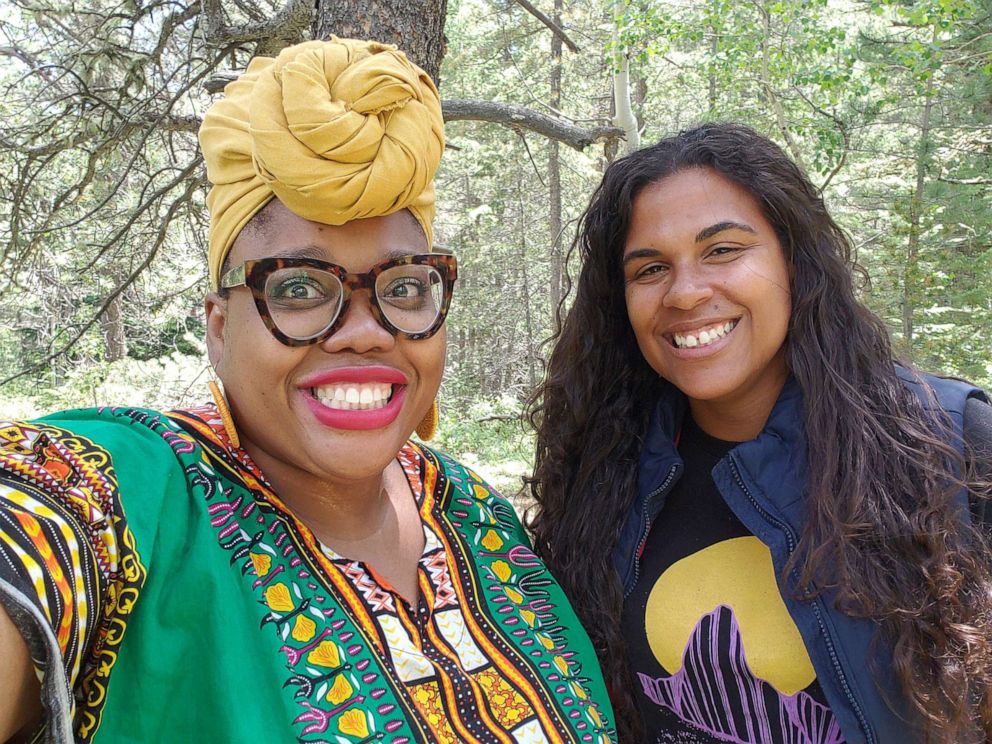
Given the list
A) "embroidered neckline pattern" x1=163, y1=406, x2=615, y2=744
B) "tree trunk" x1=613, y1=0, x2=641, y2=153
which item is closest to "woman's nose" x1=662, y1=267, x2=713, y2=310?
"embroidered neckline pattern" x1=163, y1=406, x2=615, y2=744

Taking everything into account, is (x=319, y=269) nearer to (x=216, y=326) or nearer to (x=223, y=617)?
(x=216, y=326)

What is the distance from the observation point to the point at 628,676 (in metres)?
1.99

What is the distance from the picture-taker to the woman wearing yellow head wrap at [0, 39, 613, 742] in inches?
44.3

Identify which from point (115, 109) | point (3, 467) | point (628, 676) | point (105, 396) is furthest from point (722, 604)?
point (105, 396)

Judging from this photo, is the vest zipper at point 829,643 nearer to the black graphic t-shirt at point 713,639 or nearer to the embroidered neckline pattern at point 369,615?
the black graphic t-shirt at point 713,639

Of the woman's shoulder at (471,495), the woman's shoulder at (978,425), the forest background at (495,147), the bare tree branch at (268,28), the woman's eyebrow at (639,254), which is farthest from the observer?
the forest background at (495,147)

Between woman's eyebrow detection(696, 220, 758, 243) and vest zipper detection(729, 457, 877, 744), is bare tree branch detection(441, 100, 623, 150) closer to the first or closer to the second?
woman's eyebrow detection(696, 220, 758, 243)

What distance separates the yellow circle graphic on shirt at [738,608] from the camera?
1793mm

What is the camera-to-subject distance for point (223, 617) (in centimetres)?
123

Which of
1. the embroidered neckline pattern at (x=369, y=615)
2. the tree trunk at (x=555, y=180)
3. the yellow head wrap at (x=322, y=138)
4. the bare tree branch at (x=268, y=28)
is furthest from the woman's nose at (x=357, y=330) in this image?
the tree trunk at (x=555, y=180)

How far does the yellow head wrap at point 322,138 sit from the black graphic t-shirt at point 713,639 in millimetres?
1151

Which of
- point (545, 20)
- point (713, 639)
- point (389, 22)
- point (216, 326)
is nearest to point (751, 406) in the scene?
point (713, 639)

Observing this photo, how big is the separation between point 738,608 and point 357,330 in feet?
3.74

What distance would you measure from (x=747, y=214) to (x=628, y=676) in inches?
49.0
